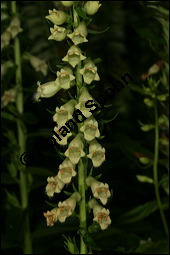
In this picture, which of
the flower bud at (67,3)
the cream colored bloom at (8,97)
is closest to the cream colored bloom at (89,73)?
the flower bud at (67,3)

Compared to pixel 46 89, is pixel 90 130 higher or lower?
lower

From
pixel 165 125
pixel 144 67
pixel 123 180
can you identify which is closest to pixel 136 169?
pixel 123 180

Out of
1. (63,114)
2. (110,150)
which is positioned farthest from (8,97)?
(63,114)

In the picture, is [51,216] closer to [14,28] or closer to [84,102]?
[84,102]

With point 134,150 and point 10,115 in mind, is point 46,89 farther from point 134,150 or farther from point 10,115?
point 10,115

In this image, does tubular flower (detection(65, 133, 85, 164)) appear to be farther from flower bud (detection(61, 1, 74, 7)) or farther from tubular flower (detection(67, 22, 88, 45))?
flower bud (detection(61, 1, 74, 7))

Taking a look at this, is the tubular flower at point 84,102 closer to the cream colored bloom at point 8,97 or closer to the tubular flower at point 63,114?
the tubular flower at point 63,114

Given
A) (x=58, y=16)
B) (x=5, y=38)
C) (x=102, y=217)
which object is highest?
(x=5, y=38)
